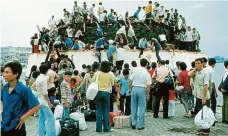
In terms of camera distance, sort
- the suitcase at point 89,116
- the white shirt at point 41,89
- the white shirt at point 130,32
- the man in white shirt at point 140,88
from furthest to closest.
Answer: the white shirt at point 130,32, the suitcase at point 89,116, the man in white shirt at point 140,88, the white shirt at point 41,89

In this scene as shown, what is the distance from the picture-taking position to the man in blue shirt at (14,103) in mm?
4352

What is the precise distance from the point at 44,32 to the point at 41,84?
50.3 feet

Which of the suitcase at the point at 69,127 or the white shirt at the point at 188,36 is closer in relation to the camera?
the suitcase at the point at 69,127

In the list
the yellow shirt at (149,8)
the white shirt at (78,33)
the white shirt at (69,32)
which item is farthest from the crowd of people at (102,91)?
the yellow shirt at (149,8)

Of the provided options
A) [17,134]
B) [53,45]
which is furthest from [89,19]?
[17,134]

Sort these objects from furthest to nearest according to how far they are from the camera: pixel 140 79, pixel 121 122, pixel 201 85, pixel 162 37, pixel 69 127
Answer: pixel 162 37, pixel 121 122, pixel 140 79, pixel 201 85, pixel 69 127

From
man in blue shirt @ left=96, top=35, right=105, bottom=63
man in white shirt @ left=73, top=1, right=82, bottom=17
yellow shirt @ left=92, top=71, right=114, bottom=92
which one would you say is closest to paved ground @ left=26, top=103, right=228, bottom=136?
yellow shirt @ left=92, top=71, right=114, bottom=92

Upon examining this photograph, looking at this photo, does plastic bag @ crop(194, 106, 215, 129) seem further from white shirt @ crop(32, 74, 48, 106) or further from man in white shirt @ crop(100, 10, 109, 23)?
man in white shirt @ crop(100, 10, 109, 23)

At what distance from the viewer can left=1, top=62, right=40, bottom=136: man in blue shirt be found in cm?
435

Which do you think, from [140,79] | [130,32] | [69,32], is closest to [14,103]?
[140,79]

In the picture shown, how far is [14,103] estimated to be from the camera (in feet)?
14.3

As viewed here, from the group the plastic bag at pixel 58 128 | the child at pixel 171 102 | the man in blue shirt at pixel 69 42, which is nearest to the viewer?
the plastic bag at pixel 58 128

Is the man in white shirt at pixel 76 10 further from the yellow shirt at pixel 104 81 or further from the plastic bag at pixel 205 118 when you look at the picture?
the plastic bag at pixel 205 118

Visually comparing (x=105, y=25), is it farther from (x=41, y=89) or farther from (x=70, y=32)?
(x=41, y=89)
